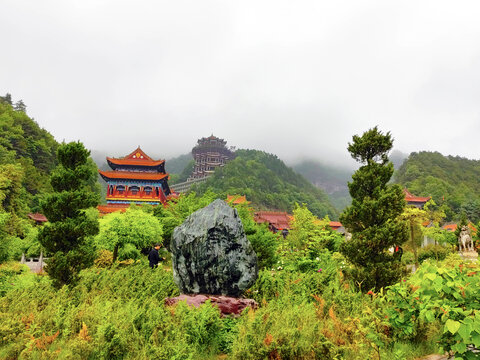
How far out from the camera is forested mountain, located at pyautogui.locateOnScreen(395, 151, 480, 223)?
54.5 meters

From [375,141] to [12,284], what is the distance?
13.2m

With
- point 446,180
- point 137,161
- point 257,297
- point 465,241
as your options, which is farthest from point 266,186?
point 257,297

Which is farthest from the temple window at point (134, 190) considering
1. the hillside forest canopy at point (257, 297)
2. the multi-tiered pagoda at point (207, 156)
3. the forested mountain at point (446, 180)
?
the multi-tiered pagoda at point (207, 156)

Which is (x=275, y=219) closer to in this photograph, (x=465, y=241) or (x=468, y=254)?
(x=465, y=241)

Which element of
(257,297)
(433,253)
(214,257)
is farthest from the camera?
(433,253)

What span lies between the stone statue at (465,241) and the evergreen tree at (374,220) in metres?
20.0

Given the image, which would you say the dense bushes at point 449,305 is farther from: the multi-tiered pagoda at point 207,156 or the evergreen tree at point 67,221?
the multi-tiered pagoda at point 207,156

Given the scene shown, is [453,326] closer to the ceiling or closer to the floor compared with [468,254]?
closer to the ceiling

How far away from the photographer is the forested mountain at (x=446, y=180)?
179ft

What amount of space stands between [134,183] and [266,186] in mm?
49592

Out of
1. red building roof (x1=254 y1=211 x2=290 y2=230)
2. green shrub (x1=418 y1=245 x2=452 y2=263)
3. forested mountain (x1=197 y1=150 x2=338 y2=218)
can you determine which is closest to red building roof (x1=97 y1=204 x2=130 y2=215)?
red building roof (x1=254 y1=211 x2=290 y2=230)

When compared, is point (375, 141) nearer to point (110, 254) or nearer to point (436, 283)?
point (436, 283)

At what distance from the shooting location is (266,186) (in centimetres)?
8338

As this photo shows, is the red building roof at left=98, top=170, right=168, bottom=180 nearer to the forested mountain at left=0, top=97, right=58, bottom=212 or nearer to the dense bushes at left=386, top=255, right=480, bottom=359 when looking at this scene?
the forested mountain at left=0, top=97, right=58, bottom=212
